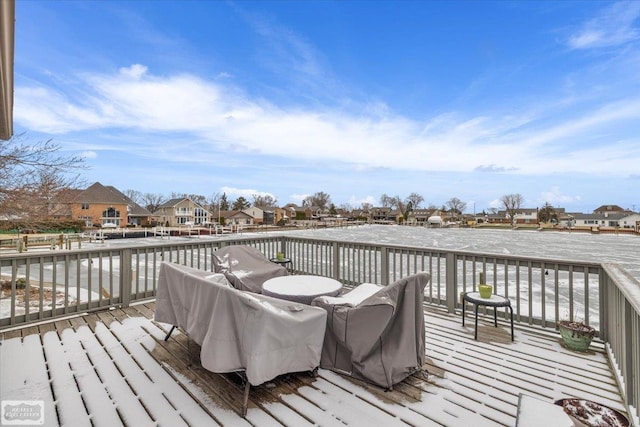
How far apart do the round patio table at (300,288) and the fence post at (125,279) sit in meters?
2.13

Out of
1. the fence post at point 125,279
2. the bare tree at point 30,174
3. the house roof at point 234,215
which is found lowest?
the fence post at point 125,279

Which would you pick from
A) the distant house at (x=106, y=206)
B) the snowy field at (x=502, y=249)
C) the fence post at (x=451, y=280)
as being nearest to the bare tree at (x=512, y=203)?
the snowy field at (x=502, y=249)

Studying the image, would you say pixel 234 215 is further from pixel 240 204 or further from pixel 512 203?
pixel 512 203

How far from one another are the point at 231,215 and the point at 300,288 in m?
48.4

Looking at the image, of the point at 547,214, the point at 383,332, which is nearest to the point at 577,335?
the point at 383,332

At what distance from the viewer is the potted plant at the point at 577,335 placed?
8.99 ft

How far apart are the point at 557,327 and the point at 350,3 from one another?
9.04 metres

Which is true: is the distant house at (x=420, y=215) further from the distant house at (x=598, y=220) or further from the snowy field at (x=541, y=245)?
the snowy field at (x=541, y=245)

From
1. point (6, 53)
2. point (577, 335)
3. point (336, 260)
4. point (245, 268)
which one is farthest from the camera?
point (336, 260)

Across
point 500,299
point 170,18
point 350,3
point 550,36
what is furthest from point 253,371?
point 550,36

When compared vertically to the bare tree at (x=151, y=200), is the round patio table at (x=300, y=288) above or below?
below

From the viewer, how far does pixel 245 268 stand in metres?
3.92

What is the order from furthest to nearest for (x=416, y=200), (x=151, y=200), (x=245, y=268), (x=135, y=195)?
(x=416, y=200)
(x=151, y=200)
(x=135, y=195)
(x=245, y=268)

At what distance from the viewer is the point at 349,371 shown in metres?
2.37
